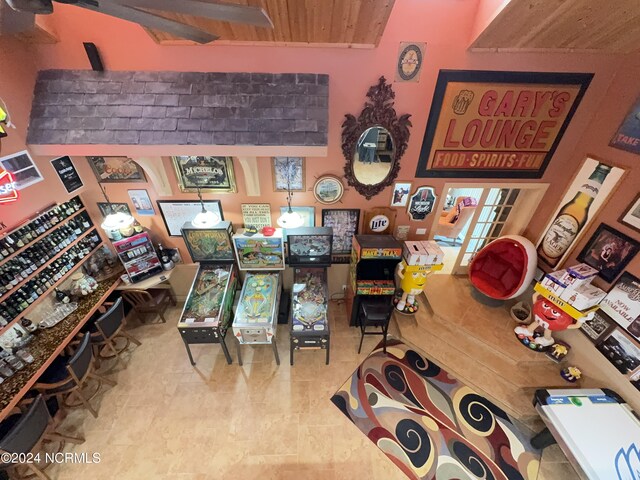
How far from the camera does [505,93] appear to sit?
333cm

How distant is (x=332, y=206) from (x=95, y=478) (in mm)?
4218

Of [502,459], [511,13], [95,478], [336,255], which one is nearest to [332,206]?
[336,255]

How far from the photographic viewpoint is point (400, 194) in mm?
4094

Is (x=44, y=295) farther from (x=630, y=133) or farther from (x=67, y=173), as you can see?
(x=630, y=133)

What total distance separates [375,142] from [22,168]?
3940 mm

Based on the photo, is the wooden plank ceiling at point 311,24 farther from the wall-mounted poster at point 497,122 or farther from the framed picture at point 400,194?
the framed picture at point 400,194

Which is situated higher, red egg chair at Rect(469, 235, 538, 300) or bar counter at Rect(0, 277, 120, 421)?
red egg chair at Rect(469, 235, 538, 300)

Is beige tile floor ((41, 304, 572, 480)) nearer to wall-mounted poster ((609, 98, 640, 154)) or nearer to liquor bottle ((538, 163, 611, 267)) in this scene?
liquor bottle ((538, 163, 611, 267))

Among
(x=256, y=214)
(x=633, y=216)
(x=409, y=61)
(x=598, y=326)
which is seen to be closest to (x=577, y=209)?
(x=633, y=216)

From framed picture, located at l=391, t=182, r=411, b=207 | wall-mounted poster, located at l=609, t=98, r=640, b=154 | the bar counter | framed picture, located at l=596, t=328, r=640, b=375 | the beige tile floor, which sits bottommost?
the beige tile floor

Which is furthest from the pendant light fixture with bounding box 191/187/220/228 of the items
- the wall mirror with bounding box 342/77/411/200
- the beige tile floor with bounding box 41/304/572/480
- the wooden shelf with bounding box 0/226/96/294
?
the beige tile floor with bounding box 41/304/572/480

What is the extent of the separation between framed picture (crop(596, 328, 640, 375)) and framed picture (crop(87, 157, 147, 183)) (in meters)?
6.13

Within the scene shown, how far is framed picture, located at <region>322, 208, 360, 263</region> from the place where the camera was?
4219 millimetres

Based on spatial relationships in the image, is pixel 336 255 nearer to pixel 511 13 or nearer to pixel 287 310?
pixel 287 310
